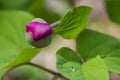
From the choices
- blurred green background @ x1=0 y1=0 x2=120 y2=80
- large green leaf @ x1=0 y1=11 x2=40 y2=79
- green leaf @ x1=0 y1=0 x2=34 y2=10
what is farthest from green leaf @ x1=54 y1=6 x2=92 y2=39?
green leaf @ x1=0 y1=0 x2=34 y2=10

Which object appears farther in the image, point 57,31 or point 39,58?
point 39,58

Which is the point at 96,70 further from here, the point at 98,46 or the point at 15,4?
the point at 15,4

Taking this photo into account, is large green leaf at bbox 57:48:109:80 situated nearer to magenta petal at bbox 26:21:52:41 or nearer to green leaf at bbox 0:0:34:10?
magenta petal at bbox 26:21:52:41

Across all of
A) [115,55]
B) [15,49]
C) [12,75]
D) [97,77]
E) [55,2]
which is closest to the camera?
[97,77]

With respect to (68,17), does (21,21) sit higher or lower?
lower

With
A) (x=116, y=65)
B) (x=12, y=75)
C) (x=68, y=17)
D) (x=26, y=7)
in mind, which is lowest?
(x=12, y=75)

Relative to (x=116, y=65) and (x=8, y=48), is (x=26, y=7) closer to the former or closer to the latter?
(x=8, y=48)

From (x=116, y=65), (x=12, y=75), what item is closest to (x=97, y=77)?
(x=116, y=65)
